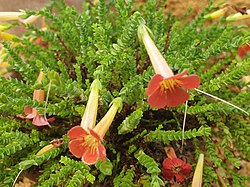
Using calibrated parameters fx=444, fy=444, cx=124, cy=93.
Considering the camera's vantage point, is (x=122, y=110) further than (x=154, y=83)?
Yes

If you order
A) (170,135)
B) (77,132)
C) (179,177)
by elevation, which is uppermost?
(77,132)

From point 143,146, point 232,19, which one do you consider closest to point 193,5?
point 232,19

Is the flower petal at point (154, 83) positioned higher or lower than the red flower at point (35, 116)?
higher

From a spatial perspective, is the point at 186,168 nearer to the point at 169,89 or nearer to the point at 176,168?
the point at 176,168

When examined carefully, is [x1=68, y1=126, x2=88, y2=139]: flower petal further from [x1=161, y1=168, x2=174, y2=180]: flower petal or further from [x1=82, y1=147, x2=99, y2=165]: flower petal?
[x1=161, y1=168, x2=174, y2=180]: flower petal

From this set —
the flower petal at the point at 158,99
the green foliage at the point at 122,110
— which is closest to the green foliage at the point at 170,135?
the green foliage at the point at 122,110

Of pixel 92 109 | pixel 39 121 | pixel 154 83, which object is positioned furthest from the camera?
pixel 39 121

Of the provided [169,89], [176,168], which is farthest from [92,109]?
[176,168]

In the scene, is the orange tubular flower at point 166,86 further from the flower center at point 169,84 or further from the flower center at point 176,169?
the flower center at point 176,169
